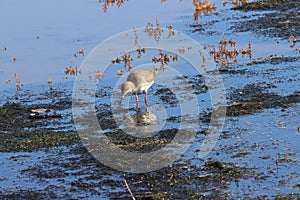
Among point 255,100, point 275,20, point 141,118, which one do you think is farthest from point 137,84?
point 275,20

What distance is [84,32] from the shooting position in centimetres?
2339

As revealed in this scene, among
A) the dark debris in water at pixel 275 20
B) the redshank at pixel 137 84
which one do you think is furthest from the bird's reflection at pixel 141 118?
the dark debris in water at pixel 275 20

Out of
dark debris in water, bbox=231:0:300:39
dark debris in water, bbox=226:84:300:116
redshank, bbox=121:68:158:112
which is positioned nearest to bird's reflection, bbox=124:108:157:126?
redshank, bbox=121:68:158:112

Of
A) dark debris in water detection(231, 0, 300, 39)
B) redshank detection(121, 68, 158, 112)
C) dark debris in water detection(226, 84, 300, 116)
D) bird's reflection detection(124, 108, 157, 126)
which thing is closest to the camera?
bird's reflection detection(124, 108, 157, 126)

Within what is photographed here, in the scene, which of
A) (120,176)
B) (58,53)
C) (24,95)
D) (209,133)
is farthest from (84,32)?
(120,176)

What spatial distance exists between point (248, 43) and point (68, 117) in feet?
25.8

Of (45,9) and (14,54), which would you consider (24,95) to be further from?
(45,9)

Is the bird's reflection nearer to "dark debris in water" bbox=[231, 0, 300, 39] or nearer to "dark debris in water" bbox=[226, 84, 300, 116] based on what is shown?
"dark debris in water" bbox=[226, 84, 300, 116]

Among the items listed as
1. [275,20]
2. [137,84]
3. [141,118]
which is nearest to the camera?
[141,118]

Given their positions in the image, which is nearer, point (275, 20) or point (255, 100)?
point (255, 100)

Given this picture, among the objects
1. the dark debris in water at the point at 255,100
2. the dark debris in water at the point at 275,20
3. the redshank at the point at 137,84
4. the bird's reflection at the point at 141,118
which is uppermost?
the dark debris in water at the point at 275,20

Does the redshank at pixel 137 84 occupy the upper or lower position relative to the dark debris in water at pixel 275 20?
lower

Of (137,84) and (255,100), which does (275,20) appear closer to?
(255,100)

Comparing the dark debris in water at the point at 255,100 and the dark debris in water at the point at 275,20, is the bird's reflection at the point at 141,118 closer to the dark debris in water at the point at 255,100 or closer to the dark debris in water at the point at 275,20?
the dark debris in water at the point at 255,100
